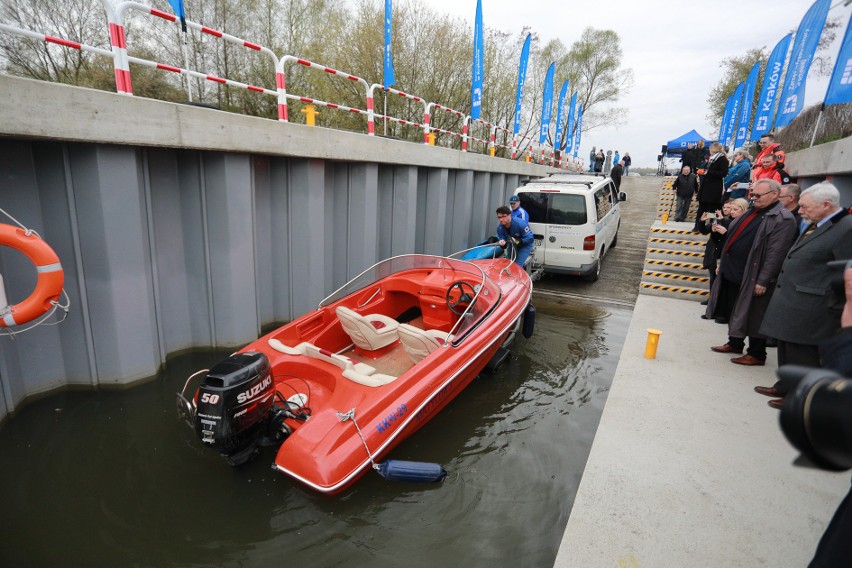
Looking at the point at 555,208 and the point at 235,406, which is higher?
the point at 555,208

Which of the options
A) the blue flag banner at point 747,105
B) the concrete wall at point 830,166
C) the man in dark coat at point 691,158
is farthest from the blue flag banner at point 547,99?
the concrete wall at point 830,166

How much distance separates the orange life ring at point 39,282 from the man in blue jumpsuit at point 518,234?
5283 millimetres

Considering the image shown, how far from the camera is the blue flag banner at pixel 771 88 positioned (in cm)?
1108

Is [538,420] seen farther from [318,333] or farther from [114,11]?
[114,11]

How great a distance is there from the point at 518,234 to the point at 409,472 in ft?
15.3

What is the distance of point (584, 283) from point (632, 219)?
7215 millimetres

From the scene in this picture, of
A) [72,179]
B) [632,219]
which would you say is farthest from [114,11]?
[632,219]

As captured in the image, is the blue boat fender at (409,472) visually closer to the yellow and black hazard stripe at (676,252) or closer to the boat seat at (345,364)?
the boat seat at (345,364)

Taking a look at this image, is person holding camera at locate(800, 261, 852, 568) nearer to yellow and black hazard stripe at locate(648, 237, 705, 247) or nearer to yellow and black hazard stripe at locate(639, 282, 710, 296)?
yellow and black hazard stripe at locate(639, 282, 710, 296)

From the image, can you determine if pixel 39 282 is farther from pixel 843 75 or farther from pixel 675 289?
pixel 843 75

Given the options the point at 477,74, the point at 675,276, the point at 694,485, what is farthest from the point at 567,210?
the point at 477,74

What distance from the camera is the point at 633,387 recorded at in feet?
13.5

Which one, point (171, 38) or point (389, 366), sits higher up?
point (171, 38)

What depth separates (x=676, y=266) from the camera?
773 centimetres
